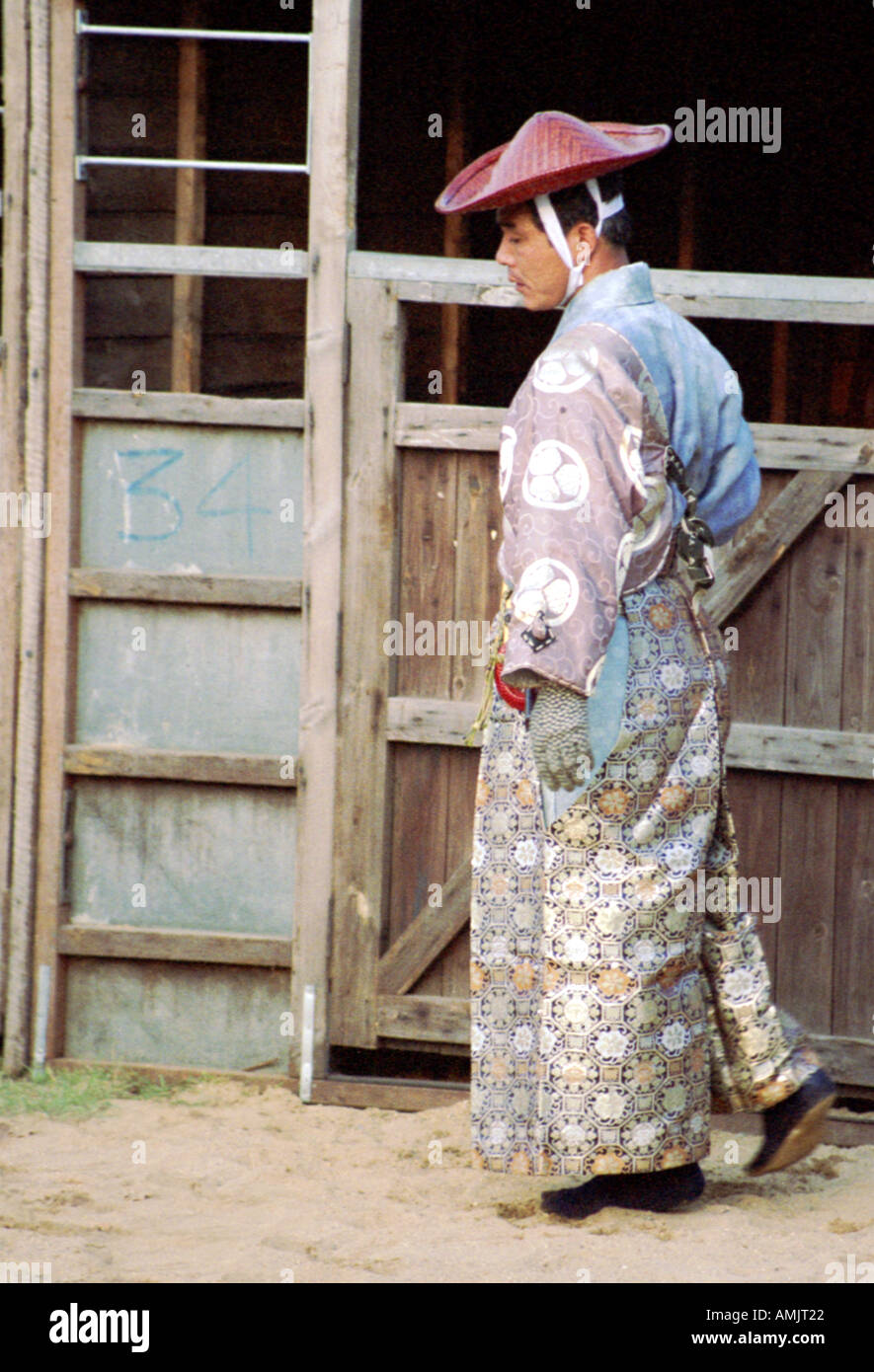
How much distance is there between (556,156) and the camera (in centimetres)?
305

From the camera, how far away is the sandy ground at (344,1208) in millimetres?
2891

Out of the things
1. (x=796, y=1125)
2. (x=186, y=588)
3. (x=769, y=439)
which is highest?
(x=769, y=439)

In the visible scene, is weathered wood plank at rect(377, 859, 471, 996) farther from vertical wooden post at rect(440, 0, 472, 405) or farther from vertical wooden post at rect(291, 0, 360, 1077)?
vertical wooden post at rect(440, 0, 472, 405)

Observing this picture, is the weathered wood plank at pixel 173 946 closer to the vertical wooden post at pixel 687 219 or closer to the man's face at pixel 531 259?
the man's face at pixel 531 259

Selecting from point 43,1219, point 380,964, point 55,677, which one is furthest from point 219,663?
point 43,1219

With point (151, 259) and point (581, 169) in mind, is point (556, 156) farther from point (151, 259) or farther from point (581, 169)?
point (151, 259)

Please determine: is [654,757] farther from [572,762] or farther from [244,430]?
[244,430]

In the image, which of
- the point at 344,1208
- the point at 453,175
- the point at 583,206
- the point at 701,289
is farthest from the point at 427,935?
the point at 453,175

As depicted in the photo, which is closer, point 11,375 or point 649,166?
point 11,375

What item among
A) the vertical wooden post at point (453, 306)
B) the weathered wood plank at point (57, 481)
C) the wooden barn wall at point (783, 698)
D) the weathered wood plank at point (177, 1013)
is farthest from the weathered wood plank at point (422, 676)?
the vertical wooden post at point (453, 306)

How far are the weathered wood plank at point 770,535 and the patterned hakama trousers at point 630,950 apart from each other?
2.17 feet

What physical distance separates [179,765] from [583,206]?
6.14ft

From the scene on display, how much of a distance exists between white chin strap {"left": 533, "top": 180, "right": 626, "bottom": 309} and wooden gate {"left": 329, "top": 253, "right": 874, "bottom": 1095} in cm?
79

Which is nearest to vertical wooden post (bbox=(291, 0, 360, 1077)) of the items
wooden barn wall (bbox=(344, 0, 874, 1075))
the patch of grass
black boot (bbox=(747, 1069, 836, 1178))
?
the patch of grass
